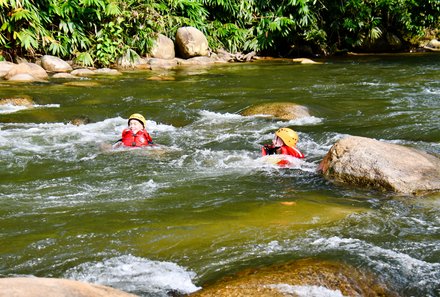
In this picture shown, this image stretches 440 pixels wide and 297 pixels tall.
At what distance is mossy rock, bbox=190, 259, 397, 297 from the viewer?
10.6 feet

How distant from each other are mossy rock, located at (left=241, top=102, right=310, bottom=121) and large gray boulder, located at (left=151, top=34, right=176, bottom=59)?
7967 mm

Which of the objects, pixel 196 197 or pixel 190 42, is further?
pixel 190 42

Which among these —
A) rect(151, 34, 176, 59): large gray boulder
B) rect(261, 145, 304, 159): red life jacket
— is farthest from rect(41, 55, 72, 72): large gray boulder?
rect(261, 145, 304, 159): red life jacket

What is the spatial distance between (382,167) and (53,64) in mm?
11087

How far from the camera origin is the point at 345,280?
3393 millimetres

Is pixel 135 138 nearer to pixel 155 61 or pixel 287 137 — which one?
pixel 287 137

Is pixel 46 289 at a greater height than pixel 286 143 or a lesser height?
greater

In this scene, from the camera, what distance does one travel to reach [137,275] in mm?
3555

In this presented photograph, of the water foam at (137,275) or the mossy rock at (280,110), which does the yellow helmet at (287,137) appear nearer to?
the mossy rock at (280,110)

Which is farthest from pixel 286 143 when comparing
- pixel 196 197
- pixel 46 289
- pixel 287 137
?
pixel 46 289

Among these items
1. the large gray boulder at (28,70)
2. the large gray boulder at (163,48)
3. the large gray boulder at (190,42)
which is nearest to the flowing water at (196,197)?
the large gray boulder at (28,70)

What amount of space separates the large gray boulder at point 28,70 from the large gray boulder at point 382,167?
926cm

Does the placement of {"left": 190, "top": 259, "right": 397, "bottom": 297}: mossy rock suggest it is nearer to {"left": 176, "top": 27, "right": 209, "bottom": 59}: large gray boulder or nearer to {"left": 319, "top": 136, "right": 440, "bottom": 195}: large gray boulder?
{"left": 319, "top": 136, "right": 440, "bottom": 195}: large gray boulder

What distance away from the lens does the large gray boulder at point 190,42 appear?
17.3 meters
